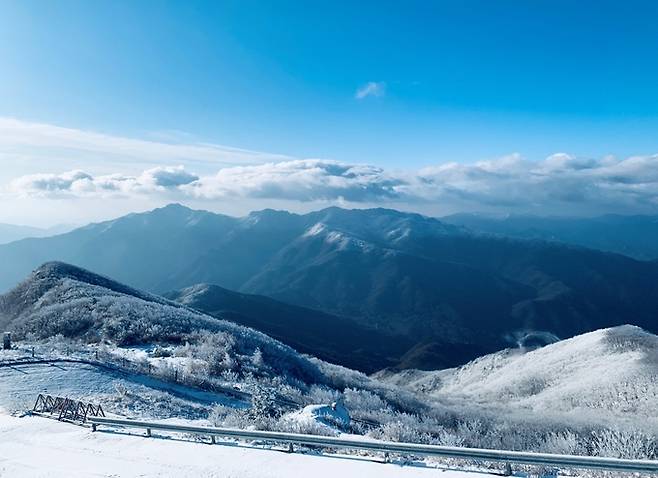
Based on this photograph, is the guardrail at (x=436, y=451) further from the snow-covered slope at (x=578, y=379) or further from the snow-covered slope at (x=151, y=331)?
the snow-covered slope at (x=578, y=379)

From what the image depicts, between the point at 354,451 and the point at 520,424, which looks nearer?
the point at 354,451

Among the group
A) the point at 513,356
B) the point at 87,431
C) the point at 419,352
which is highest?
the point at 87,431

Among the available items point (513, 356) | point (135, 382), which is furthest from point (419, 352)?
point (135, 382)

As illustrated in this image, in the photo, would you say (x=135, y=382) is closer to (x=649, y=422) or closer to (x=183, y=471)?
(x=183, y=471)

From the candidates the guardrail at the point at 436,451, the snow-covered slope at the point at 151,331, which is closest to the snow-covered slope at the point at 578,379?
the snow-covered slope at the point at 151,331

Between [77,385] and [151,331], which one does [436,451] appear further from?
[151,331]
